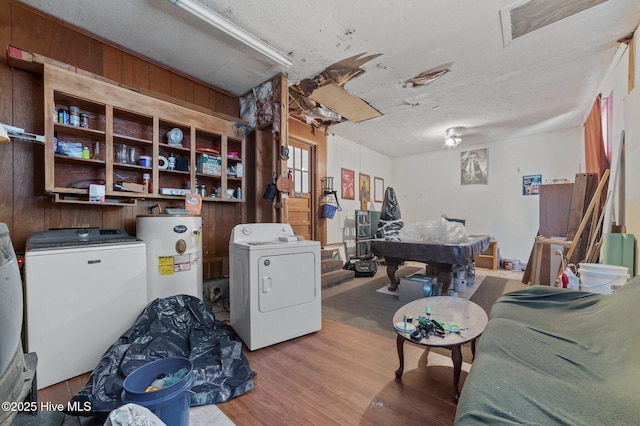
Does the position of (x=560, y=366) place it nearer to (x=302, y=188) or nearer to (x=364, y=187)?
(x=302, y=188)

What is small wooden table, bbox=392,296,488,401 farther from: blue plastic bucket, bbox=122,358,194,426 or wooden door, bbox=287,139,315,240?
wooden door, bbox=287,139,315,240

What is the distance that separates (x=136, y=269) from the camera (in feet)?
6.65

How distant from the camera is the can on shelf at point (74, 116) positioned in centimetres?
217

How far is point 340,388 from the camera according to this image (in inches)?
65.3

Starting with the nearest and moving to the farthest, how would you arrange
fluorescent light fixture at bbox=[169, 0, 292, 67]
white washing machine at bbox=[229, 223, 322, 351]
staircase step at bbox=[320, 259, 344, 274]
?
fluorescent light fixture at bbox=[169, 0, 292, 67]
white washing machine at bbox=[229, 223, 322, 351]
staircase step at bbox=[320, 259, 344, 274]

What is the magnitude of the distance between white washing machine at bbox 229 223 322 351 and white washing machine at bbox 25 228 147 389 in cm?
75

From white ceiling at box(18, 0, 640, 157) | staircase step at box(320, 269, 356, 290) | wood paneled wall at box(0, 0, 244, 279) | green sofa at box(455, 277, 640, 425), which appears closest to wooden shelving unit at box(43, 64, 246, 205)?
wood paneled wall at box(0, 0, 244, 279)

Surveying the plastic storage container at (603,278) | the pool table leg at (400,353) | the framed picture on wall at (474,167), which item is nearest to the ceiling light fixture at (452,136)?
the framed picture on wall at (474,167)

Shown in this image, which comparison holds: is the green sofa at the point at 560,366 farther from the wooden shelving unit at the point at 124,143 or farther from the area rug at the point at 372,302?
the wooden shelving unit at the point at 124,143

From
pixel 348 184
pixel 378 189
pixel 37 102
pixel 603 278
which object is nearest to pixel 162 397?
pixel 37 102

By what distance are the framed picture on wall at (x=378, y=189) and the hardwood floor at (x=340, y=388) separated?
4.75m

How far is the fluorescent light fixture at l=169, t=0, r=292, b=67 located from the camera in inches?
75.4

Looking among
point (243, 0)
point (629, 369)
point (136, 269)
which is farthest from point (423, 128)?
point (136, 269)

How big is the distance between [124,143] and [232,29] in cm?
150
